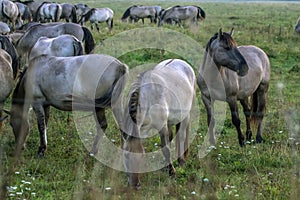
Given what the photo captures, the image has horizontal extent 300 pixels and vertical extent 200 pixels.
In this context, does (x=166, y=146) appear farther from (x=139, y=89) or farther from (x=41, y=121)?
(x=41, y=121)

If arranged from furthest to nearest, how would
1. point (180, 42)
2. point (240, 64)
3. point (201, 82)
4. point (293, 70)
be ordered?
point (180, 42) → point (293, 70) → point (201, 82) → point (240, 64)

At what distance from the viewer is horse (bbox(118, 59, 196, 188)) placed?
16.0 ft

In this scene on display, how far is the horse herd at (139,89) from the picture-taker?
19.1ft

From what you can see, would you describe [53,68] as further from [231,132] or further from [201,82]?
[231,132]

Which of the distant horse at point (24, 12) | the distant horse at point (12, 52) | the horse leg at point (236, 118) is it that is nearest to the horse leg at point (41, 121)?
the distant horse at point (12, 52)

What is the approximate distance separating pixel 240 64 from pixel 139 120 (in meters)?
2.60

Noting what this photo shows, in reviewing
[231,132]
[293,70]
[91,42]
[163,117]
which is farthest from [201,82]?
[293,70]

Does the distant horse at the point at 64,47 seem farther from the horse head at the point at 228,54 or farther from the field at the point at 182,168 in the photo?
the horse head at the point at 228,54

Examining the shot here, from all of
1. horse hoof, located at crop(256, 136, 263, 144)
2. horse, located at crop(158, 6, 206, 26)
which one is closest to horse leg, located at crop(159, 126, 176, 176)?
horse hoof, located at crop(256, 136, 263, 144)

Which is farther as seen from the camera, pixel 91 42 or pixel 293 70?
pixel 293 70

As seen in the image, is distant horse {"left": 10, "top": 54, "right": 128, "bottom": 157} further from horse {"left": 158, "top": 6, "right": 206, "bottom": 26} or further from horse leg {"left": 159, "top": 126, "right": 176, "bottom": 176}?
horse {"left": 158, "top": 6, "right": 206, "bottom": 26}

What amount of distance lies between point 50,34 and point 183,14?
692 inches

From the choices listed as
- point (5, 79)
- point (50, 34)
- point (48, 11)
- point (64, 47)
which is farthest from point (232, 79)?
point (48, 11)

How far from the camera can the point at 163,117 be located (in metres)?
5.82
